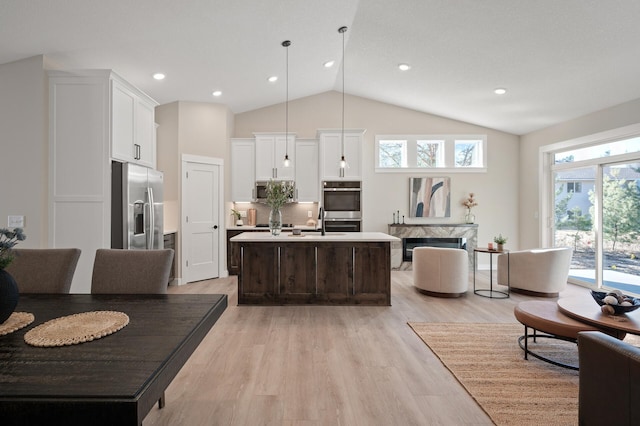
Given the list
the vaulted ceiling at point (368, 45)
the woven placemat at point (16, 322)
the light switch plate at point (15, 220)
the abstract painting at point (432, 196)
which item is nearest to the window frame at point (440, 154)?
the abstract painting at point (432, 196)

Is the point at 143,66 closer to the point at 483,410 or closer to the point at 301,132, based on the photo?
the point at 301,132

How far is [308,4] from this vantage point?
12.1 ft

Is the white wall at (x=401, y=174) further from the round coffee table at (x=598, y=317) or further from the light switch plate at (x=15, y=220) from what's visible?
the round coffee table at (x=598, y=317)

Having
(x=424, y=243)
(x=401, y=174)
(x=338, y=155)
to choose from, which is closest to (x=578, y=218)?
(x=424, y=243)

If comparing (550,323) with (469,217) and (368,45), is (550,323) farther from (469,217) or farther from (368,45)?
(469,217)

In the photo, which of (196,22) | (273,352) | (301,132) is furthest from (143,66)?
(273,352)

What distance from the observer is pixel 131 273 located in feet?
6.70

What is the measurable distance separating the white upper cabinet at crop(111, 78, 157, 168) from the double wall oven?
3.04m

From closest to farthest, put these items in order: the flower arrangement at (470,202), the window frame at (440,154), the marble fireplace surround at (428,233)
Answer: the marble fireplace surround at (428,233), the flower arrangement at (470,202), the window frame at (440,154)

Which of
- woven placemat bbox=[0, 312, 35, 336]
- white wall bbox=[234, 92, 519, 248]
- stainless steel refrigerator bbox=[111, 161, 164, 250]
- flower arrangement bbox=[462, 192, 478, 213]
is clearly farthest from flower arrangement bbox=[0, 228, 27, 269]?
flower arrangement bbox=[462, 192, 478, 213]

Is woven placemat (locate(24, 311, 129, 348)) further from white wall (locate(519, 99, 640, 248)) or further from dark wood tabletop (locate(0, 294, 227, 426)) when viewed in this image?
white wall (locate(519, 99, 640, 248))

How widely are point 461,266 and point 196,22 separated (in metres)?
4.38

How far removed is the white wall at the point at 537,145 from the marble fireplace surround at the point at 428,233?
98cm

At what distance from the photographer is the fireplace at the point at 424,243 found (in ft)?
21.7
